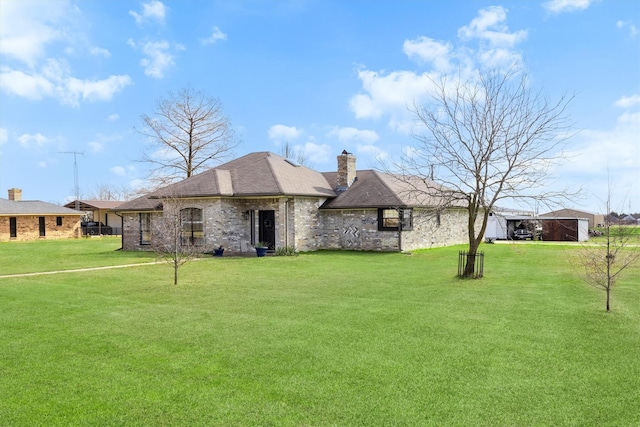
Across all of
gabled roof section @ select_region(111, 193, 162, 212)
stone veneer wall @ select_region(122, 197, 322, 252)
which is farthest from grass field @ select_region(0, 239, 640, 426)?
gabled roof section @ select_region(111, 193, 162, 212)

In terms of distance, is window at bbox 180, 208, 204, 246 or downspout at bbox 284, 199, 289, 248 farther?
window at bbox 180, 208, 204, 246

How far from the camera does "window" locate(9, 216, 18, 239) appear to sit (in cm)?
3909

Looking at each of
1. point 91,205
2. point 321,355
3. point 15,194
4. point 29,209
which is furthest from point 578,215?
point 15,194

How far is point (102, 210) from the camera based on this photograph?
49.8m

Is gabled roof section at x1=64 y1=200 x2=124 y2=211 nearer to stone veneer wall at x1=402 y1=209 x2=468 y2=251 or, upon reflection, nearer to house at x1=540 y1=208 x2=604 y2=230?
stone veneer wall at x1=402 y1=209 x2=468 y2=251

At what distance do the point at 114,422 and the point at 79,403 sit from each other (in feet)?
2.47

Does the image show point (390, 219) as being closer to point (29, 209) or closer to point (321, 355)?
point (321, 355)

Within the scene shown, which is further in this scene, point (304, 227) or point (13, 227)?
point (13, 227)

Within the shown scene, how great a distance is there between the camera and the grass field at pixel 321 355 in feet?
16.9

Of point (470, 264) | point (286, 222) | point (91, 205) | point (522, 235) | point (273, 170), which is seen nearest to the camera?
point (470, 264)

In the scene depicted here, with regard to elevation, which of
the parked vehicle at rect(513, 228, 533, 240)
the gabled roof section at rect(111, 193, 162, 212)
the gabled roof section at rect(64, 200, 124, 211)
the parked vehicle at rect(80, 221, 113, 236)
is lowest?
the parked vehicle at rect(513, 228, 533, 240)

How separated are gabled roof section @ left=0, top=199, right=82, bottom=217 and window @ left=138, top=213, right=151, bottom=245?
1799 centimetres

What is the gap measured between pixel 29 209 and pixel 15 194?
648 cm

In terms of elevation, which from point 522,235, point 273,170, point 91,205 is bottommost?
point 522,235
